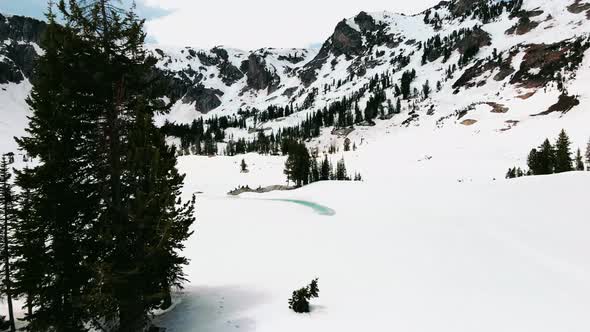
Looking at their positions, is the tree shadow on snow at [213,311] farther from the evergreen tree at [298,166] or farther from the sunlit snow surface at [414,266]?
the evergreen tree at [298,166]

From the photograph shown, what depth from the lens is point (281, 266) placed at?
21500mm

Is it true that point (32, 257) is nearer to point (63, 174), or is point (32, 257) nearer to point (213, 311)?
point (63, 174)

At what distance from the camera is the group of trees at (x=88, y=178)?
12.1m

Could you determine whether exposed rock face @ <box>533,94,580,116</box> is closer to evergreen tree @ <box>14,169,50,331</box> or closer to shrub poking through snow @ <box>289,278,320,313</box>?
shrub poking through snow @ <box>289,278,320,313</box>

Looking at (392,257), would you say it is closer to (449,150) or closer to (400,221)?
(400,221)

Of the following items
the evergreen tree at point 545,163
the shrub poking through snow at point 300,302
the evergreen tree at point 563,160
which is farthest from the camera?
the evergreen tree at point 545,163

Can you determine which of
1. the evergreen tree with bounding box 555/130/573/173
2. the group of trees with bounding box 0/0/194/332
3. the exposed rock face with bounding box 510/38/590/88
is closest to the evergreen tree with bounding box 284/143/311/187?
the evergreen tree with bounding box 555/130/573/173

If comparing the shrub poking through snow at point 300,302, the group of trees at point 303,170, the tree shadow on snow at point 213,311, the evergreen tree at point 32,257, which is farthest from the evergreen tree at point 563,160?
the evergreen tree at point 32,257

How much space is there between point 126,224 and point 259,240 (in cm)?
1769

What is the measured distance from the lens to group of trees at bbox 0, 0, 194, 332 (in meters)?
12.1

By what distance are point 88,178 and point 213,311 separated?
7850 millimetres

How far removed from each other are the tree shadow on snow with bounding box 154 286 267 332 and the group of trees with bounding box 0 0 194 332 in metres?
2.30

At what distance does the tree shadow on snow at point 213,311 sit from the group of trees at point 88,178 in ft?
7.54

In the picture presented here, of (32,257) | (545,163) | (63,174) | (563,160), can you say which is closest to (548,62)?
(563,160)
